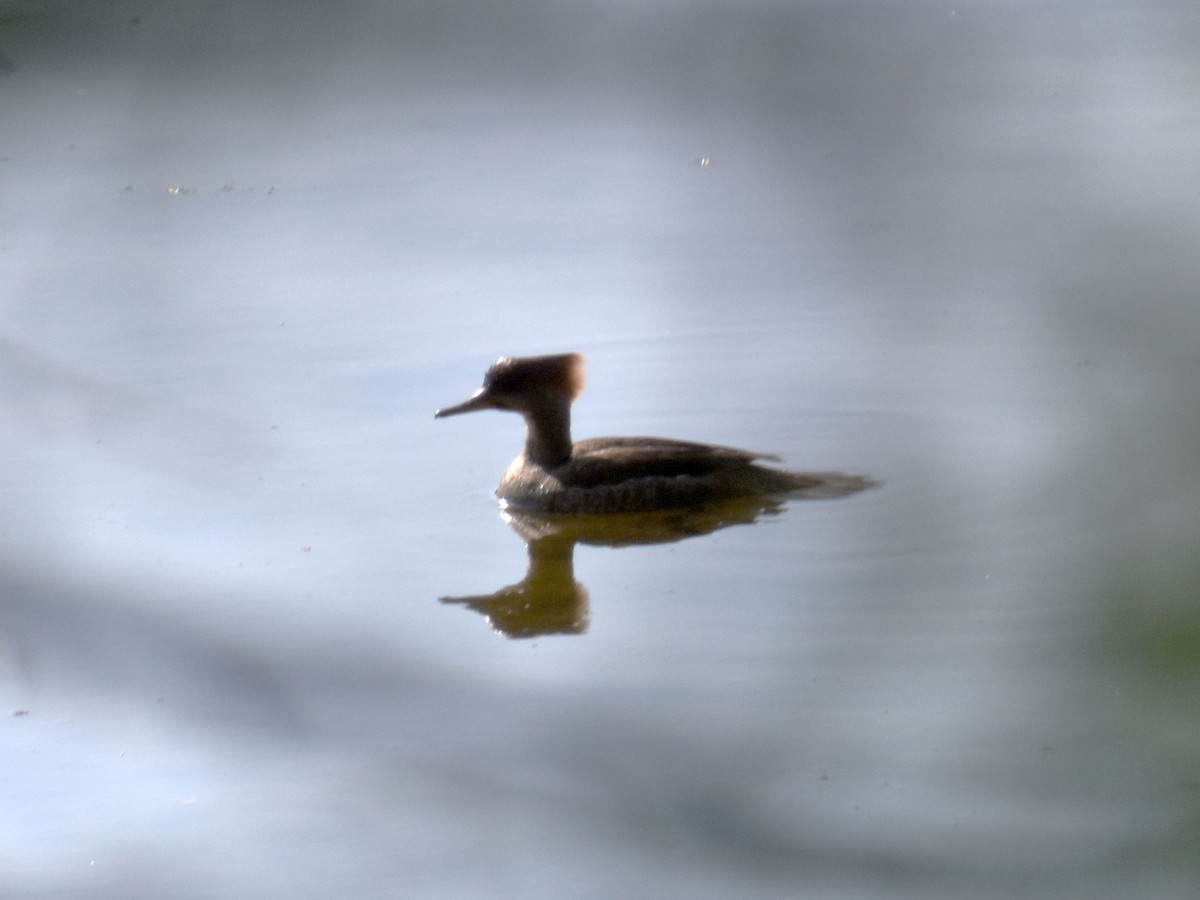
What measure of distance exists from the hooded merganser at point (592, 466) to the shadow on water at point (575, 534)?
0.02 meters

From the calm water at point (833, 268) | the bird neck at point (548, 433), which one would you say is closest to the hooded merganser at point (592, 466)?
the bird neck at point (548, 433)

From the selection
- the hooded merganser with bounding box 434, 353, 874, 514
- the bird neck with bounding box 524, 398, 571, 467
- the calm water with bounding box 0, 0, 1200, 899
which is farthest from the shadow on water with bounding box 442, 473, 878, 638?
the calm water with bounding box 0, 0, 1200, 899

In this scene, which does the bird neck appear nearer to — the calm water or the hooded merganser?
the hooded merganser

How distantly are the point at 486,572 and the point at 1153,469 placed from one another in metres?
3.48

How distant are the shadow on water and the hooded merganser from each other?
21 millimetres

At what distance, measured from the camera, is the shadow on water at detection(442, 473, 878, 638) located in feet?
13.3

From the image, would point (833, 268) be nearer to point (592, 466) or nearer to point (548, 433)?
point (592, 466)

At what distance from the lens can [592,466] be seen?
15.9 ft

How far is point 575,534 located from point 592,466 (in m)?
0.24

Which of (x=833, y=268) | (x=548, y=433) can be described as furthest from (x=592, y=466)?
(x=833, y=268)

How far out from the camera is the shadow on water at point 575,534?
4.05 m

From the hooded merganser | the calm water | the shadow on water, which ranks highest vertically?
the hooded merganser

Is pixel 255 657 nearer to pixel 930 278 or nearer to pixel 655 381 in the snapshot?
pixel 930 278

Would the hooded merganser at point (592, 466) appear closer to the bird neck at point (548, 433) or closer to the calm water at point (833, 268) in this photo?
the bird neck at point (548, 433)
